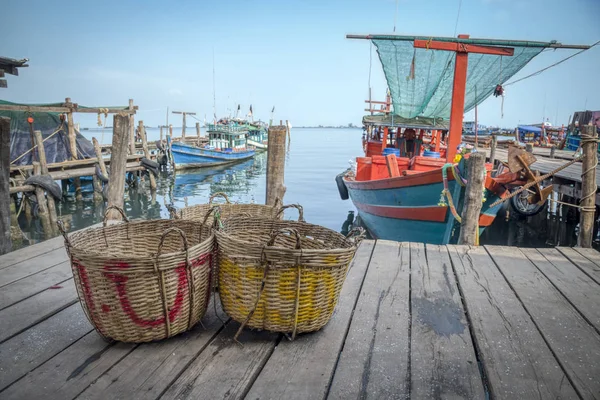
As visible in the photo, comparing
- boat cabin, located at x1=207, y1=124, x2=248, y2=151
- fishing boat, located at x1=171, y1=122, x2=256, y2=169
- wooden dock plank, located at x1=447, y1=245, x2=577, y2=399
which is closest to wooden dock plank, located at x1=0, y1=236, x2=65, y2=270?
wooden dock plank, located at x1=447, y1=245, x2=577, y2=399

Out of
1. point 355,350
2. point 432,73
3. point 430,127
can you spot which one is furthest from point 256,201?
point 355,350

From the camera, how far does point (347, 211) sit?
1611 cm

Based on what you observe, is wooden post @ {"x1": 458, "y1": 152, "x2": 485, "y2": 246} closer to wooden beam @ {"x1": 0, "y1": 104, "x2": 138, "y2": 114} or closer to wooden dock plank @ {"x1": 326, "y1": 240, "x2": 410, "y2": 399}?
wooden dock plank @ {"x1": 326, "y1": 240, "x2": 410, "y2": 399}

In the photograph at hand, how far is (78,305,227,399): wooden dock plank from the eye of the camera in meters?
1.67

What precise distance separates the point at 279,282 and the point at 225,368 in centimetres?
50

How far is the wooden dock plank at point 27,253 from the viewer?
11.0 feet

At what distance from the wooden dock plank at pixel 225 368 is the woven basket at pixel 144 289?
0.25 metres

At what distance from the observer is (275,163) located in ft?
16.5

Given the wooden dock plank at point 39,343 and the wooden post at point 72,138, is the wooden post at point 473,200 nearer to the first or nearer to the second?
the wooden dock plank at point 39,343

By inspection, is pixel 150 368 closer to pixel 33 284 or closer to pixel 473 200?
pixel 33 284

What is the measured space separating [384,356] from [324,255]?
0.65 m

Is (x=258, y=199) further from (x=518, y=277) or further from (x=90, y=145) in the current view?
(x=518, y=277)

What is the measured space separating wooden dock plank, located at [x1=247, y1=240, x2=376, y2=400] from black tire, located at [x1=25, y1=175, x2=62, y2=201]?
1143cm

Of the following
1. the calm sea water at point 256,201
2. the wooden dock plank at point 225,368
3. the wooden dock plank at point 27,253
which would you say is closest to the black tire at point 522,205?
the calm sea water at point 256,201
